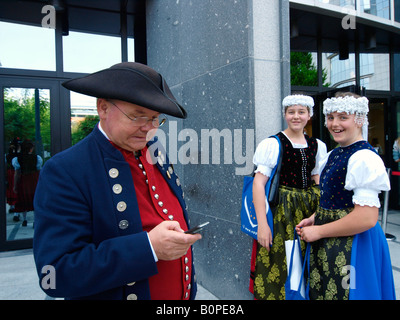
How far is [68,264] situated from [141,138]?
50 cm

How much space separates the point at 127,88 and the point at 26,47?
4.34 metres

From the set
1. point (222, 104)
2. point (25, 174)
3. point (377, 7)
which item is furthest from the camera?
point (377, 7)

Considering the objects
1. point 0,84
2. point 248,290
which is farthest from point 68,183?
point 0,84

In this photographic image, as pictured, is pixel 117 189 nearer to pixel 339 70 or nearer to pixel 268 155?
pixel 268 155

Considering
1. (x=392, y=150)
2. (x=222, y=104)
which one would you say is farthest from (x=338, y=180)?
(x=392, y=150)

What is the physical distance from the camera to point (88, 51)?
4711 millimetres

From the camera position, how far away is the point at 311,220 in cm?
184

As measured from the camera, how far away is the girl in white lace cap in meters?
1.44

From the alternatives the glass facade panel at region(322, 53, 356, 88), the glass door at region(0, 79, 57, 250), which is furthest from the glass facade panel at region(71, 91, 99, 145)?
the glass facade panel at region(322, 53, 356, 88)

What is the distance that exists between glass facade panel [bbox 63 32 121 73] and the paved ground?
2.83 metres

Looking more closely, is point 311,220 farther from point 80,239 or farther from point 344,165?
point 80,239

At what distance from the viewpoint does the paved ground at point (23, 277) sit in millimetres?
2982

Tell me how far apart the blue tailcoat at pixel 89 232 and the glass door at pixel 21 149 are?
13.1 feet

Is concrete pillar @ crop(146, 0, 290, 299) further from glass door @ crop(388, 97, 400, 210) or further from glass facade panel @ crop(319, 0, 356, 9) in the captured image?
glass door @ crop(388, 97, 400, 210)
